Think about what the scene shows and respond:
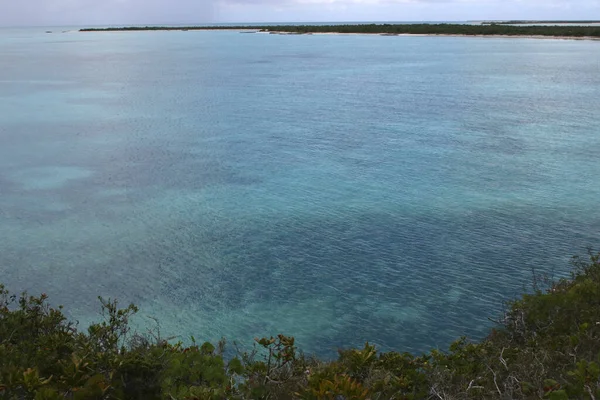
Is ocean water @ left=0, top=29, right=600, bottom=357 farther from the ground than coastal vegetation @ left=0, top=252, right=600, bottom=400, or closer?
closer

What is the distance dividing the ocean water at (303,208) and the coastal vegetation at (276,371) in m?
2.59

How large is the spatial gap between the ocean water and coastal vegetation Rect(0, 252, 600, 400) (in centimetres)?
259

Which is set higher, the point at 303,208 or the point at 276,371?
the point at 276,371

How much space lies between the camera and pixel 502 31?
102 metres

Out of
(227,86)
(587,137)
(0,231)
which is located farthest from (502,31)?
(0,231)

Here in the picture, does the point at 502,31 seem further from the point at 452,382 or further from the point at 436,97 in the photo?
the point at 452,382

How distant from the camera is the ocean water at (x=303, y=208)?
36.3 ft

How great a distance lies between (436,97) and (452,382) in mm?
30385

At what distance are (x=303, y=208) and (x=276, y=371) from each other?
9681 mm

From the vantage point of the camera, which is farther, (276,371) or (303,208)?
(303,208)

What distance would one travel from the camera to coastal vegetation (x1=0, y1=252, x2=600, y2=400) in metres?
5.56

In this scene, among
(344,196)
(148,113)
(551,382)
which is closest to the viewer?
(551,382)

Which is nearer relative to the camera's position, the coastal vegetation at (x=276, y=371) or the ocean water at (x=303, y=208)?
the coastal vegetation at (x=276, y=371)

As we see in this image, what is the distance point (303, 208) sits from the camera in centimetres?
1616
